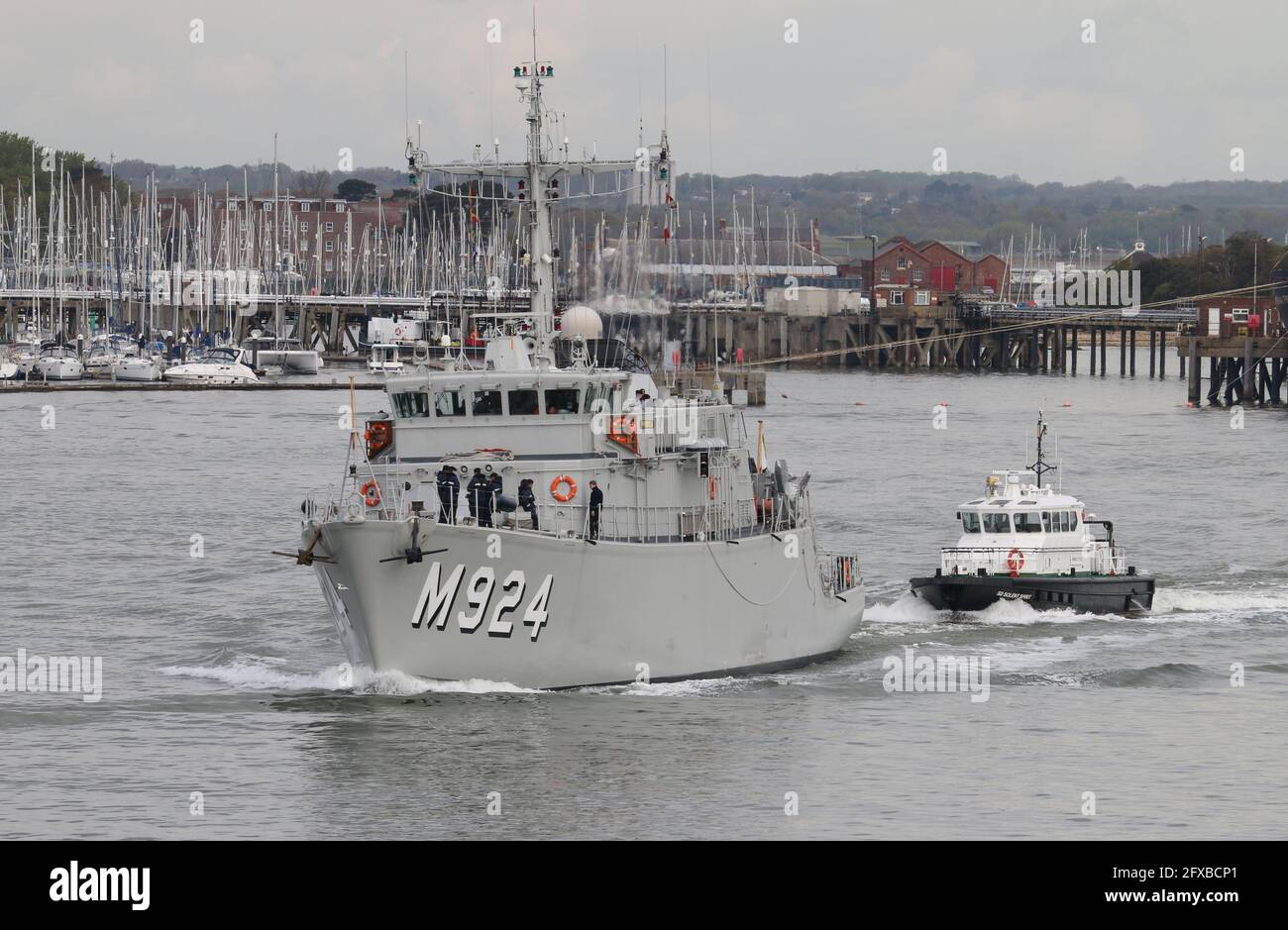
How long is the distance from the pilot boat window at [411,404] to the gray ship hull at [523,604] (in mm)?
3191

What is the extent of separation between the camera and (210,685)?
3278cm

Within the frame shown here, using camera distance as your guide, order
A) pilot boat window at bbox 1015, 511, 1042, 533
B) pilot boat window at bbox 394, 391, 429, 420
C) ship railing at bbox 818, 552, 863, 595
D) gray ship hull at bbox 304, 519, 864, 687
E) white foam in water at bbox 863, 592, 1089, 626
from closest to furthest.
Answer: gray ship hull at bbox 304, 519, 864, 687 → pilot boat window at bbox 394, 391, 429, 420 → ship railing at bbox 818, 552, 863, 595 → white foam in water at bbox 863, 592, 1089, 626 → pilot boat window at bbox 1015, 511, 1042, 533

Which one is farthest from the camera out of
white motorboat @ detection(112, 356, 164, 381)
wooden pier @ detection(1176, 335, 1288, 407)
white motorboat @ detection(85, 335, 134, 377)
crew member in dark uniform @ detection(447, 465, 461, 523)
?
white motorboat @ detection(85, 335, 134, 377)

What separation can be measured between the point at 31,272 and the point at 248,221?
1908 centimetres

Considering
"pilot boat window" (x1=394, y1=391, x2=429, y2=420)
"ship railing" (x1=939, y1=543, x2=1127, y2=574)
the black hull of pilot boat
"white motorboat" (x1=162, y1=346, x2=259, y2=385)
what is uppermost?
"white motorboat" (x1=162, y1=346, x2=259, y2=385)

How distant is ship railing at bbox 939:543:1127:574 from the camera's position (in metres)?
41.6

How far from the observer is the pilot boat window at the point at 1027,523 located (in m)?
42.1

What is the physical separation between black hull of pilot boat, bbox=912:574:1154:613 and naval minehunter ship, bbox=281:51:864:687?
5.92 m

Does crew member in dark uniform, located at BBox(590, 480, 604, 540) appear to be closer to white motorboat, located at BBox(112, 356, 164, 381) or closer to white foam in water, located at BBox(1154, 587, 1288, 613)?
white foam in water, located at BBox(1154, 587, 1288, 613)

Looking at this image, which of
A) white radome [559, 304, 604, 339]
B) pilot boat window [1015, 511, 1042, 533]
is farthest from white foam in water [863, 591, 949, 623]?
white radome [559, 304, 604, 339]

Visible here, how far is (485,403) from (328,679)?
5.41m

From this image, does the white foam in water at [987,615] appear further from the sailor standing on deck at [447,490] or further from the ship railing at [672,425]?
the sailor standing on deck at [447,490]
